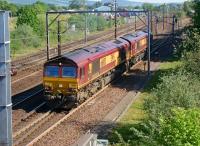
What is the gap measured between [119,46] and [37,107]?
1202 centimetres

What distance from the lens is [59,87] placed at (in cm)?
2644

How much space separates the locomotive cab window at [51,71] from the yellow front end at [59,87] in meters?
0.20

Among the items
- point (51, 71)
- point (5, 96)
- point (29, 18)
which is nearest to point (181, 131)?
point (5, 96)

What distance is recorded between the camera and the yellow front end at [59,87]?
1033 inches

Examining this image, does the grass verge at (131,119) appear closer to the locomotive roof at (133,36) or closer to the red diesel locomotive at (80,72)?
the red diesel locomotive at (80,72)

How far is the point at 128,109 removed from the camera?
2669cm

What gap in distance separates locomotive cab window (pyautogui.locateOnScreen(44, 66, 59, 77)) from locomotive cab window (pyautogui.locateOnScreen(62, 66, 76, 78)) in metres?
0.38

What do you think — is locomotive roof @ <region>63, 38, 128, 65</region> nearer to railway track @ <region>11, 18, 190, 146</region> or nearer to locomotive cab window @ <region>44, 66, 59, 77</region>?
locomotive cab window @ <region>44, 66, 59, 77</region>

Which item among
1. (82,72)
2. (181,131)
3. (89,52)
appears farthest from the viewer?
(89,52)

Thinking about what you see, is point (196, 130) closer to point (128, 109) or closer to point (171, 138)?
point (171, 138)

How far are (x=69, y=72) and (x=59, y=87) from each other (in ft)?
3.16

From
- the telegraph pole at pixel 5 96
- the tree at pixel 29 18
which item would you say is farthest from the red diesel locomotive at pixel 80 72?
the tree at pixel 29 18

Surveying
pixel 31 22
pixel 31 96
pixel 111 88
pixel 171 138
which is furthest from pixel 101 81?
pixel 31 22

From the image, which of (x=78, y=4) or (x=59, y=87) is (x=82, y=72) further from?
(x=78, y=4)
